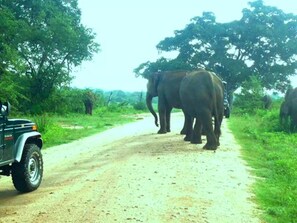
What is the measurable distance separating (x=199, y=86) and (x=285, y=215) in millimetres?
8114

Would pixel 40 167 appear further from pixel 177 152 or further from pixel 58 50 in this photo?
pixel 58 50

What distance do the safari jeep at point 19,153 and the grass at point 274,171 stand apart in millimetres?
3845

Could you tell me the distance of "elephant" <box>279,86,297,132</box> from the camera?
19094 mm

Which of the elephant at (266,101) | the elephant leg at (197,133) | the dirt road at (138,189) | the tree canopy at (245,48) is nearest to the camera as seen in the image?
the dirt road at (138,189)

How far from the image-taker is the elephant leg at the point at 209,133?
13000 mm

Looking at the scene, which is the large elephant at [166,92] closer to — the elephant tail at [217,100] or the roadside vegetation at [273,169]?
the roadside vegetation at [273,169]

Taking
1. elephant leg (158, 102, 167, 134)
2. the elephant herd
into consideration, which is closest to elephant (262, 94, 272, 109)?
elephant leg (158, 102, 167, 134)

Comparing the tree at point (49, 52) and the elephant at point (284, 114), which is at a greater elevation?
the tree at point (49, 52)

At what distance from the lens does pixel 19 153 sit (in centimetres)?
762

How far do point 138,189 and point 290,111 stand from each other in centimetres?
1352

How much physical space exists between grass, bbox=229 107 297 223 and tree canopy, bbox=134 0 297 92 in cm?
2596

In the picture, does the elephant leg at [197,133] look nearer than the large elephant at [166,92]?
Yes

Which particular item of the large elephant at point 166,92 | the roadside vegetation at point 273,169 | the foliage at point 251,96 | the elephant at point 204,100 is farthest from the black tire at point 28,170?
the foliage at point 251,96

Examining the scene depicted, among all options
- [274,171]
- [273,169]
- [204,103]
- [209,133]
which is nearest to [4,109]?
[274,171]
